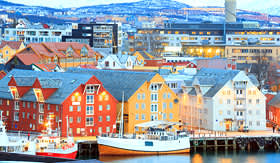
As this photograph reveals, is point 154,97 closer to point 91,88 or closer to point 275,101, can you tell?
point 91,88

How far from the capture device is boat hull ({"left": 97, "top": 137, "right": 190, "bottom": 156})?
236ft

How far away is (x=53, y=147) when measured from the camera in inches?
2618

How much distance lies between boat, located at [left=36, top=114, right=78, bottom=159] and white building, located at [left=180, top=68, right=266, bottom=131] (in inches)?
874

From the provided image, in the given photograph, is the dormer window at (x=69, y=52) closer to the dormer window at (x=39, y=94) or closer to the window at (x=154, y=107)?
the window at (x=154, y=107)

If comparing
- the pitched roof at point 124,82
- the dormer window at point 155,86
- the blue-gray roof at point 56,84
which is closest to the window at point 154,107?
the dormer window at point 155,86

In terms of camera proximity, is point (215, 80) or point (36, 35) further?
point (36, 35)

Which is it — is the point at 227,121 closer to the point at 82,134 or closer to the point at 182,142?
the point at 182,142

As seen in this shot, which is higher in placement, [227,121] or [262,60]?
[262,60]

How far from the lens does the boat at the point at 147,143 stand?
72.1m

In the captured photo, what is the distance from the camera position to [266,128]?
286ft

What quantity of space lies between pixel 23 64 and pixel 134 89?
29.7 meters

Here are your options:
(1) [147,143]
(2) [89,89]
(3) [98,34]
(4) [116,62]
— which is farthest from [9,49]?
(1) [147,143]

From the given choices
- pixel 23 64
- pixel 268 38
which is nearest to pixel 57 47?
pixel 23 64

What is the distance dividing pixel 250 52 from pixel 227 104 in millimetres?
87708
